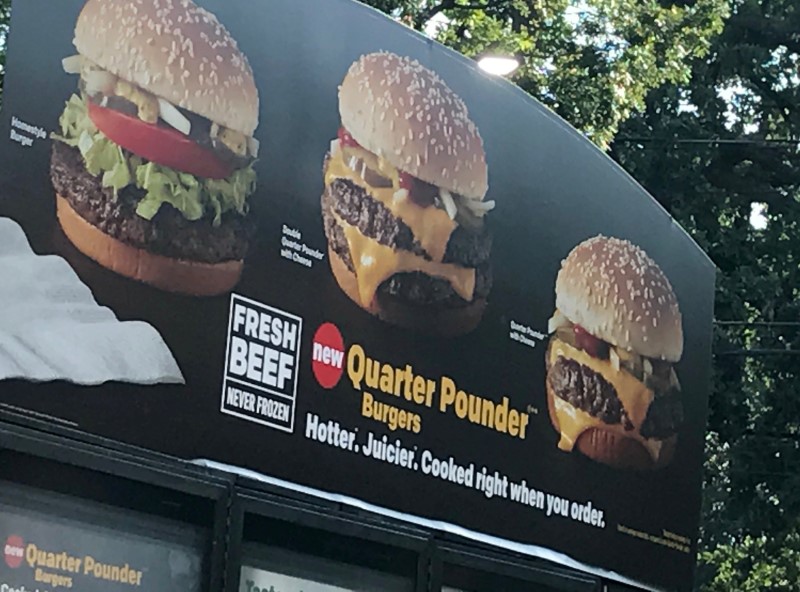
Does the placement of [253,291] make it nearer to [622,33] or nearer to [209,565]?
[209,565]

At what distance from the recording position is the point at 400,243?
212 inches

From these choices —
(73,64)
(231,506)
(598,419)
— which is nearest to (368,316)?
(231,506)

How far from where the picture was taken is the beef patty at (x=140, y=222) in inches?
163

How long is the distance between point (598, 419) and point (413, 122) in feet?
5.05

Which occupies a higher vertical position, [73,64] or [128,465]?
[73,64]

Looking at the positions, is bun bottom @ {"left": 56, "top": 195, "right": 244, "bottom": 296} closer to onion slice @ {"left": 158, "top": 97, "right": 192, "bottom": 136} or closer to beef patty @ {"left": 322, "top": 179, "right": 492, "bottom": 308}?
onion slice @ {"left": 158, "top": 97, "right": 192, "bottom": 136}

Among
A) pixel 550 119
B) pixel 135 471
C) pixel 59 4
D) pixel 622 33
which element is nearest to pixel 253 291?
pixel 135 471

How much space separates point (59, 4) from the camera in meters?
4.15

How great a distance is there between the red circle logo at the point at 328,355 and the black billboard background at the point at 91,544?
2.34 feet

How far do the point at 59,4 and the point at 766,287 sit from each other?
1560cm

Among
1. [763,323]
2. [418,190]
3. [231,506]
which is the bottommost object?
[231,506]

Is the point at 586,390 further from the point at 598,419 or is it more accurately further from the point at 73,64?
the point at 73,64

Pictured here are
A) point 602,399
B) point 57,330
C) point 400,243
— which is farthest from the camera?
point 602,399

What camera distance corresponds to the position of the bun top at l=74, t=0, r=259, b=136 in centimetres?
430
